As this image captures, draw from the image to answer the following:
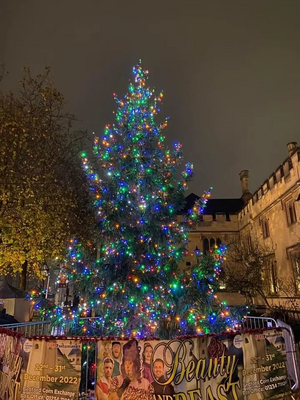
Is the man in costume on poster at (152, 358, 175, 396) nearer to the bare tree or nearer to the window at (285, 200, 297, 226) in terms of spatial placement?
the bare tree

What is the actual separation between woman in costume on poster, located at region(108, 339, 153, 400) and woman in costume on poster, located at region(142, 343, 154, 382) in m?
0.06

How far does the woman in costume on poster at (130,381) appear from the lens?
4094mm

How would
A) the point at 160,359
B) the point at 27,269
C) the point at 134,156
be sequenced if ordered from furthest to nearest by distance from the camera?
the point at 27,269, the point at 134,156, the point at 160,359

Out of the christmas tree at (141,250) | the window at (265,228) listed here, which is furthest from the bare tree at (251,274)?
the christmas tree at (141,250)

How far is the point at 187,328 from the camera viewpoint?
6.57 metres

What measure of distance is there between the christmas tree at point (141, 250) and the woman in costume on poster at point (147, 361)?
222 cm

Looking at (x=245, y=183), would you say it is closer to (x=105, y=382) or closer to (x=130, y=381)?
(x=130, y=381)

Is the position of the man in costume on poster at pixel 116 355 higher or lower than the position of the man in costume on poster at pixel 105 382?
higher

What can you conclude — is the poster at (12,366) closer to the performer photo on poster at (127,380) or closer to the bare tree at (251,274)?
the performer photo on poster at (127,380)

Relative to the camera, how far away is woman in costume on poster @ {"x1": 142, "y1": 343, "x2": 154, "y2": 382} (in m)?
4.10

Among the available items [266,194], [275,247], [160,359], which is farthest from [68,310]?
[266,194]

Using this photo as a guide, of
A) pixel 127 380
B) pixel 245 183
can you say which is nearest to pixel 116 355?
pixel 127 380

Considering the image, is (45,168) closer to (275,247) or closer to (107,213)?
(107,213)

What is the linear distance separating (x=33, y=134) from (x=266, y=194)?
1485 centimetres
